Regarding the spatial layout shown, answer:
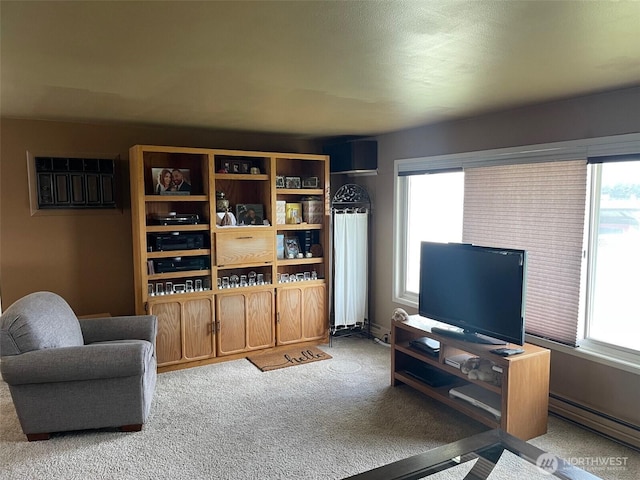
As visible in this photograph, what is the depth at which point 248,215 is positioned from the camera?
4699 millimetres

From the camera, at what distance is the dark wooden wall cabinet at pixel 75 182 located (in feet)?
13.2

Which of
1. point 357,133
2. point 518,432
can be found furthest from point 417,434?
point 357,133

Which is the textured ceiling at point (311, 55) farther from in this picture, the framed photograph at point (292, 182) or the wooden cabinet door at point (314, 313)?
the wooden cabinet door at point (314, 313)

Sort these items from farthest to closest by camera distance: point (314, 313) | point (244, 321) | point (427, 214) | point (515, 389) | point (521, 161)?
point (314, 313)
point (427, 214)
point (244, 321)
point (521, 161)
point (515, 389)

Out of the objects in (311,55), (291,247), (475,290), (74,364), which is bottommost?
(74,364)

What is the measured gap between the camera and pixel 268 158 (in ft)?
15.1

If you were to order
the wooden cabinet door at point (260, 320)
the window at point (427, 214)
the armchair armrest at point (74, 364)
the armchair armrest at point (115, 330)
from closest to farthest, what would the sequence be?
the armchair armrest at point (74, 364) → the armchair armrest at point (115, 330) → the window at point (427, 214) → the wooden cabinet door at point (260, 320)

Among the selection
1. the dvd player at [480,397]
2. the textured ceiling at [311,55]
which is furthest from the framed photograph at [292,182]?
the dvd player at [480,397]

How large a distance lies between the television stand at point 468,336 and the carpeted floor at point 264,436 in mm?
580

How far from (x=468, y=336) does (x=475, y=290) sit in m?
0.34

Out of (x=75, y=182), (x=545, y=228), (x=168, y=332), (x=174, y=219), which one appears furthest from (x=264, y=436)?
(x=75, y=182)

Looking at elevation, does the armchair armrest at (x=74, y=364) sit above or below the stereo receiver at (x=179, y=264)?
below

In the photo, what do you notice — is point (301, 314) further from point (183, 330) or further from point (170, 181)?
point (170, 181)

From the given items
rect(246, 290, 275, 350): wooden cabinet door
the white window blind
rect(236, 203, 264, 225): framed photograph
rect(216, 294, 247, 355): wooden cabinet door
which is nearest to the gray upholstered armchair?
rect(216, 294, 247, 355): wooden cabinet door
